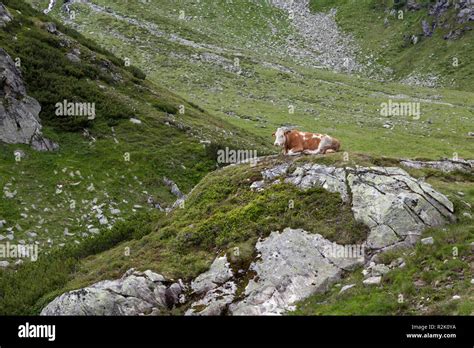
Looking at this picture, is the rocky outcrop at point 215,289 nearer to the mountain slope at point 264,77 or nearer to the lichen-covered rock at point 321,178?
the lichen-covered rock at point 321,178

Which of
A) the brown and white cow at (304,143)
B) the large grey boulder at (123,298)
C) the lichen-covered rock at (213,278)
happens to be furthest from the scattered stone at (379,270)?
the brown and white cow at (304,143)

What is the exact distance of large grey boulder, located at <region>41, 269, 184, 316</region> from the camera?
→ 12133mm

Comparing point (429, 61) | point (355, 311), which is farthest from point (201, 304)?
point (429, 61)

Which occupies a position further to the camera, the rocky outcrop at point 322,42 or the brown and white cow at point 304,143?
the rocky outcrop at point 322,42

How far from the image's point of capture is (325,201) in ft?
49.5

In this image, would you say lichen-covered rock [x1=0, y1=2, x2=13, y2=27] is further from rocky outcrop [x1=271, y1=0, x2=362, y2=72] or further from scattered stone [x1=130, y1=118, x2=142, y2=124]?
rocky outcrop [x1=271, y1=0, x2=362, y2=72]

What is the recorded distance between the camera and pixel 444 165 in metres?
18.3

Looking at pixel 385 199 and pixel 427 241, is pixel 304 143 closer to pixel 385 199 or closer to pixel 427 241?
pixel 385 199

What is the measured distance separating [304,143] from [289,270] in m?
6.59

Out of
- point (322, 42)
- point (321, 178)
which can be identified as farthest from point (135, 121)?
point (322, 42)

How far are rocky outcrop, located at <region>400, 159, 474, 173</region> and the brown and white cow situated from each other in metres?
2.78

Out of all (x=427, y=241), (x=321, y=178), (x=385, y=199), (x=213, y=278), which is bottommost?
(x=213, y=278)

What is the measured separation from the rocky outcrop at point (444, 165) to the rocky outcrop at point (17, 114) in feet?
59.5

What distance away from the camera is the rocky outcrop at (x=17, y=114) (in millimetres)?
24547
